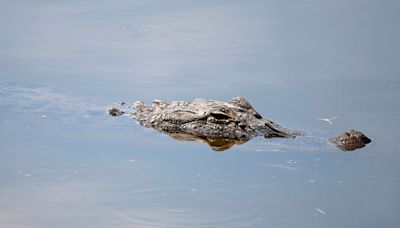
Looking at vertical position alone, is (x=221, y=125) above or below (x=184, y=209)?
above

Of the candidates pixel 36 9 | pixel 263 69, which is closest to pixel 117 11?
pixel 36 9

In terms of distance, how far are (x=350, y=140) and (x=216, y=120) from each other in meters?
1.58

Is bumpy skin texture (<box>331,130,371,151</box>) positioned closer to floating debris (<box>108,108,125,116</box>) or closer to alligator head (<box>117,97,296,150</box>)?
alligator head (<box>117,97,296,150</box>)

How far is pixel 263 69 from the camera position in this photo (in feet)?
40.7

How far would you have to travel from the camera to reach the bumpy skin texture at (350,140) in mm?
9156

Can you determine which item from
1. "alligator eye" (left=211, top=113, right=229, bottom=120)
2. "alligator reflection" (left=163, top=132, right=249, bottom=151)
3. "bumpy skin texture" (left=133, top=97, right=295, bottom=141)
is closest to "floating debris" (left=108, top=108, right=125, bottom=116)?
"bumpy skin texture" (left=133, top=97, right=295, bottom=141)

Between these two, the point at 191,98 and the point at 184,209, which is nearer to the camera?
the point at 184,209

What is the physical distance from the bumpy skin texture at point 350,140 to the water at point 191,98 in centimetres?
13

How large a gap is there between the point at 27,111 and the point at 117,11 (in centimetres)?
511

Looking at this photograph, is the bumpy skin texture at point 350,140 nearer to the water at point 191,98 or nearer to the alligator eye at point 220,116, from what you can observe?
the water at point 191,98

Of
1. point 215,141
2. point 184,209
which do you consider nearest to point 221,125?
point 215,141

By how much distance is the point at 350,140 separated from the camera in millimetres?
→ 9234

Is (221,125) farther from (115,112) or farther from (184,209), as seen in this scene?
(184,209)

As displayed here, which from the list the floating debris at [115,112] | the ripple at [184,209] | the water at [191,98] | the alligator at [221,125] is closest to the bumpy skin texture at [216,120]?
the alligator at [221,125]
